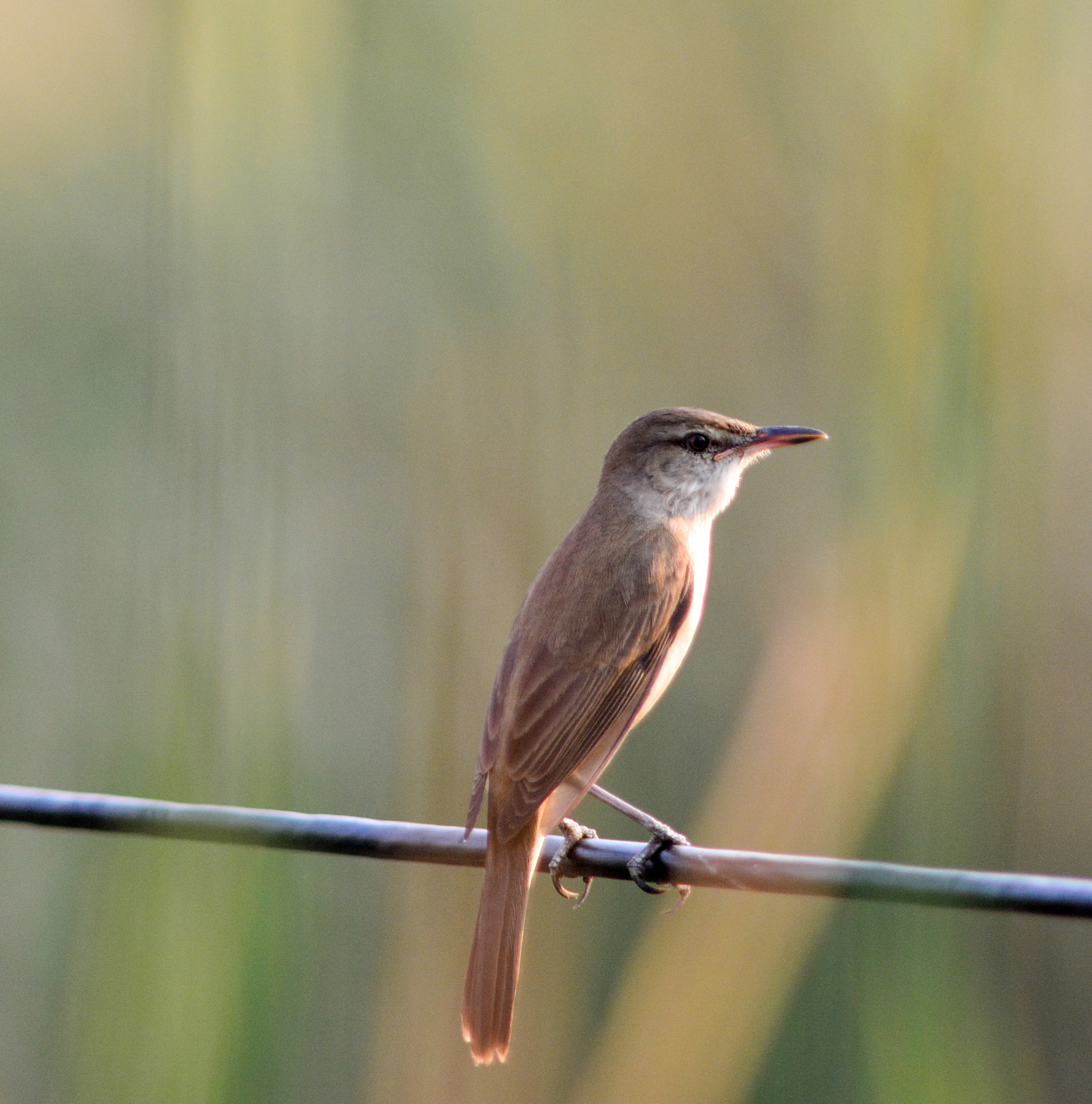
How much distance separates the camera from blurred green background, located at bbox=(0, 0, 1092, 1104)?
1.99 m

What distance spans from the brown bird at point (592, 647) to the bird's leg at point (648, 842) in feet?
0.07

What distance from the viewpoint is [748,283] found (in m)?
3.39

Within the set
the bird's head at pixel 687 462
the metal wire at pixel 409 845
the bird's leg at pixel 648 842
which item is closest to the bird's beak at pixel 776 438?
the bird's head at pixel 687 462

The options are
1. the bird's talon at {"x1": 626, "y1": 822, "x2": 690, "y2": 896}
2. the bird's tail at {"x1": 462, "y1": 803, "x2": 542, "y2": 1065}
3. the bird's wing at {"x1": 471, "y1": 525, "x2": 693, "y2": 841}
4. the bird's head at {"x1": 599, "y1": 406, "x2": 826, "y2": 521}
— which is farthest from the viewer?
the bird's head at {"x1": 599, "y1": 406, "x2": 826, "y2": 521}

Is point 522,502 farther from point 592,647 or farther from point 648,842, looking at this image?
point 648,842

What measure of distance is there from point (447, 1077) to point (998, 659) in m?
1.29

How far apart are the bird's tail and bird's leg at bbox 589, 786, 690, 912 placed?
233 mm

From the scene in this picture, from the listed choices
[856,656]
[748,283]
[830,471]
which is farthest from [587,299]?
[856,656]

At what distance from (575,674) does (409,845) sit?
1.03 m

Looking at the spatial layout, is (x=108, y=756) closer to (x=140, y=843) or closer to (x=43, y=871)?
(x=140, y=843)

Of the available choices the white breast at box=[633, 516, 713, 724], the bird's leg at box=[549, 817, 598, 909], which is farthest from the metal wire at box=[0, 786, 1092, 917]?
the white breast at box=[633, 516, 713, 724]

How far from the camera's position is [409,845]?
1650 mm

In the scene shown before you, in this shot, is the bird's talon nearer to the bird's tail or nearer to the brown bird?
the brown bird

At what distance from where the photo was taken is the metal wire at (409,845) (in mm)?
1354
